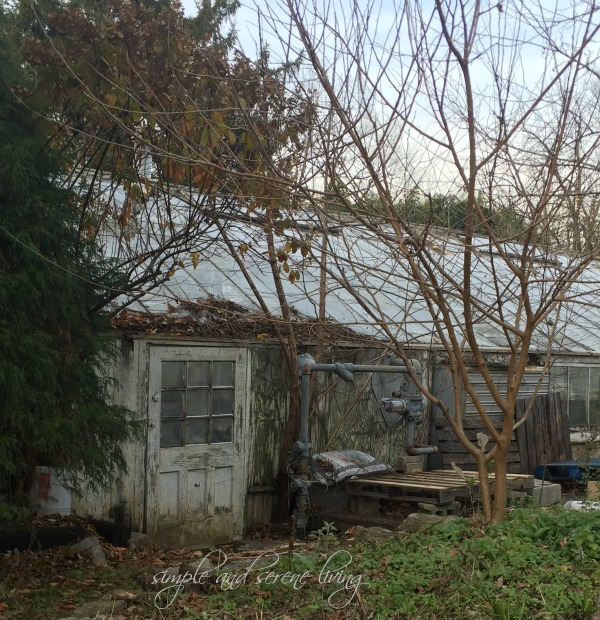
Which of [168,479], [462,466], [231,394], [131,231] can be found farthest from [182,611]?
[462,466]

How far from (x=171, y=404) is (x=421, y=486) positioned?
2993mm

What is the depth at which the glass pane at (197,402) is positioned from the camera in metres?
9.98

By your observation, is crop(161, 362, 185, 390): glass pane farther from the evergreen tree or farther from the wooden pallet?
the wooden pallet

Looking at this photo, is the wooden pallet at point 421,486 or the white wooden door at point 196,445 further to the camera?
the wooden pallet at point 421,486

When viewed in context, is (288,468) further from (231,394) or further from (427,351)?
(427,351)

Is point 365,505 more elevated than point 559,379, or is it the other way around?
point 559,379

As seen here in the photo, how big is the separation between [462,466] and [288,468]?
11.6 feet

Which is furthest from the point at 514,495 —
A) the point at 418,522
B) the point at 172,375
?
the point at 172,375

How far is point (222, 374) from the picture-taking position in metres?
10.3

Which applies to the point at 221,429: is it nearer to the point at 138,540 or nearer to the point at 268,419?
the point at 268,419

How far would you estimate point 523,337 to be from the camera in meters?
6.49

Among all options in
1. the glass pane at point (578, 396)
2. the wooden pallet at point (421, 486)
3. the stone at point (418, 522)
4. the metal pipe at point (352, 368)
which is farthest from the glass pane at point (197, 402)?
the glass pane at point (578, 396)

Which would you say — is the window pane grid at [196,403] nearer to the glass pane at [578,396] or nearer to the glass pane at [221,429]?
the glass pane at [221,429]

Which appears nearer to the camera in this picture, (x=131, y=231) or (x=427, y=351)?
(x=131, y=231)
